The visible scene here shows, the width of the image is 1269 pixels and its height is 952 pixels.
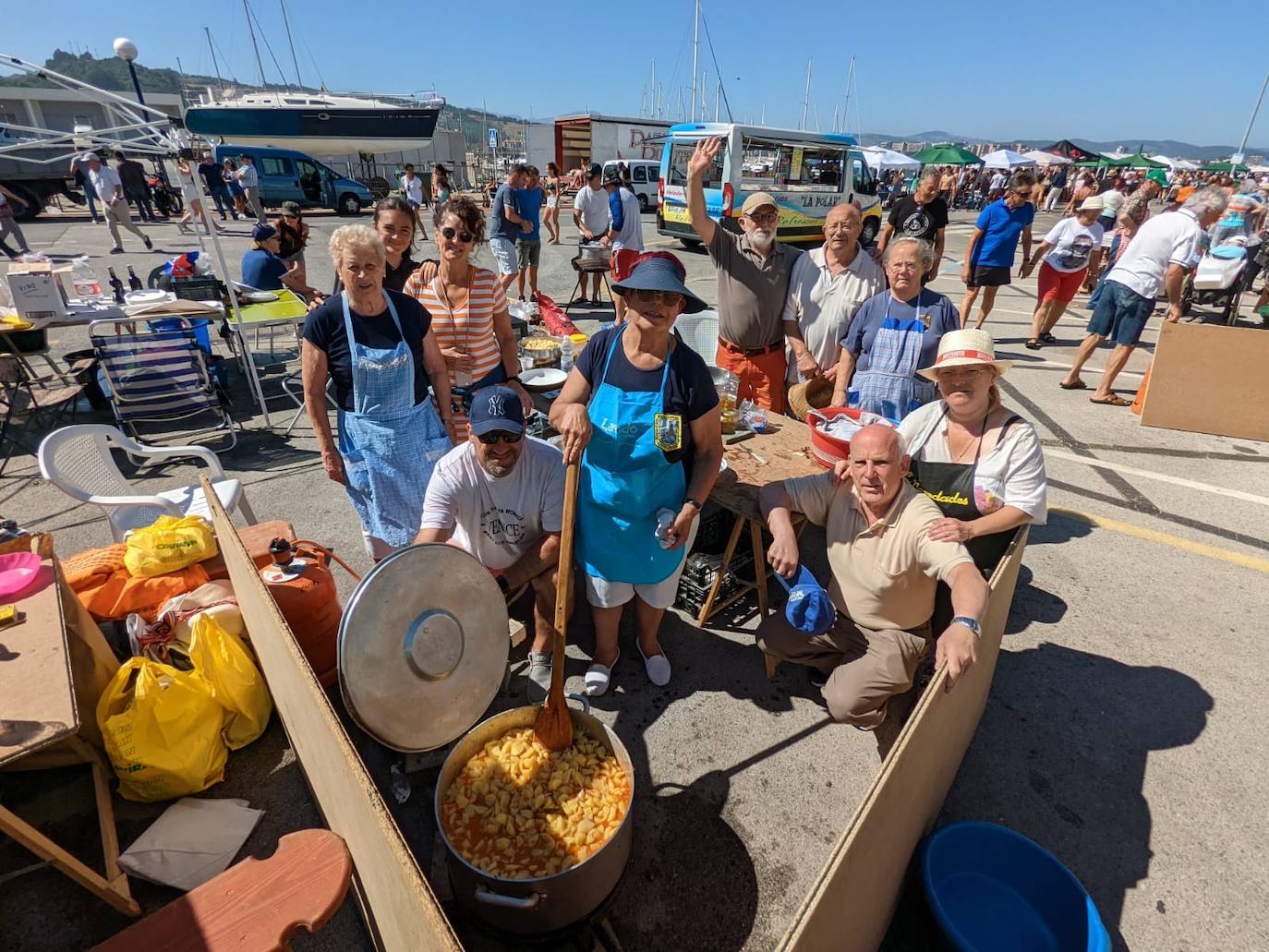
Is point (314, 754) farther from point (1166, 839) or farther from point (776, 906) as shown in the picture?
point (1166, 839)

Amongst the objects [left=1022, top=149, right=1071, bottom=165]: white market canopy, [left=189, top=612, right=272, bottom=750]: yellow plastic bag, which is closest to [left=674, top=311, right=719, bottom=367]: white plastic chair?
[left=189, top=612, right=272, bottom=750]: yellow plastic bag

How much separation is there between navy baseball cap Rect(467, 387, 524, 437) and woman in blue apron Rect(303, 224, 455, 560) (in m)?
0.74

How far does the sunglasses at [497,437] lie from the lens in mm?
2635

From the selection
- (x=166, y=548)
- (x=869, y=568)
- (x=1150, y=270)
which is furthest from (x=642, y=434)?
(x=1150, y=270)

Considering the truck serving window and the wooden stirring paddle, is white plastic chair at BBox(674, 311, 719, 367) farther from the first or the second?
the truck serving window

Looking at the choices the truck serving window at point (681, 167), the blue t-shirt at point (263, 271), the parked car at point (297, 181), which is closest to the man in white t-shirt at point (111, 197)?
the parked car at point (297, 181)

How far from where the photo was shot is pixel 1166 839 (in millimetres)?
2619

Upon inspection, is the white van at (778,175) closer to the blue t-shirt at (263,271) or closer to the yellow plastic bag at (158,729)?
the blue t-shirt at (263,271)

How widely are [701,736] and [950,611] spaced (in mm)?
1347

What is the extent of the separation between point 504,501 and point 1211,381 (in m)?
7.50

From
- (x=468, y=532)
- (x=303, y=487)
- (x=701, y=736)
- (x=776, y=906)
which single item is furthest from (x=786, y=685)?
(x=303, y=487)

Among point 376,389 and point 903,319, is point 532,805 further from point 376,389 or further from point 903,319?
point 903,319

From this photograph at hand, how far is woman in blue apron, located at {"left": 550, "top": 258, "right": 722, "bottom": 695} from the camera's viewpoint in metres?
2.56

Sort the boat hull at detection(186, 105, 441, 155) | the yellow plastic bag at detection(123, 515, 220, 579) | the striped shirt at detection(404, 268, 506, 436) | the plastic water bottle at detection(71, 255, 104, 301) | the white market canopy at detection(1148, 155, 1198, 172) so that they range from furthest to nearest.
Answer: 1. the white market canopy at detection(1148, 155, 1198, 172)
2. the boat hull at detection(186, 105, 441, 155)
3. the plastic water bottle at detection(71, 255, 104, 301)
4. the striped shirt at detection(404, 268, 506, 436)
5. the yellow plastic bag at detection(123, 515, 220, 579)
